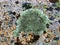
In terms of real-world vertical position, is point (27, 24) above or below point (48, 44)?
above

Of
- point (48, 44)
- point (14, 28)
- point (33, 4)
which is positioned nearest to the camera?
point (48, 44)

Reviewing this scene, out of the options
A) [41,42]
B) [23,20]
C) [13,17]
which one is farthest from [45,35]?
[13,17]

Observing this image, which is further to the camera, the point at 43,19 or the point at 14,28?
the point at 14,28

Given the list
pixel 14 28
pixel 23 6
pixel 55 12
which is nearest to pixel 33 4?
pixel 23 6

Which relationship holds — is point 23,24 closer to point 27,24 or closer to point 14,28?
point 27,24

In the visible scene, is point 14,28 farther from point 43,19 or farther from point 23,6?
point 23,6

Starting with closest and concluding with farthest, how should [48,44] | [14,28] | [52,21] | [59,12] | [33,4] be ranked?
[48,44] < [14,28] < [52,21] < [59,12] < [33,4]
